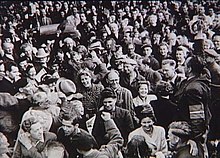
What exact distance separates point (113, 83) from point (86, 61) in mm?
266

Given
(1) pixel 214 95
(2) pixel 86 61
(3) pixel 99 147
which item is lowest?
(3) pixel 99 147

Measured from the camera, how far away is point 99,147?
257 cm

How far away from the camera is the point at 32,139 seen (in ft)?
8.42

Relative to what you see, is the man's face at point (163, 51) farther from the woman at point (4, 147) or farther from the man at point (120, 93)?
the woman at point (4, 147)

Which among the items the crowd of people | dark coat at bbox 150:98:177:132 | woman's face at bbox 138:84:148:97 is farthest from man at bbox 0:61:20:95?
dark coat at bbox 150:98:177:132

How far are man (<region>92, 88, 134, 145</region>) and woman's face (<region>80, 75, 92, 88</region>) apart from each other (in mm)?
119

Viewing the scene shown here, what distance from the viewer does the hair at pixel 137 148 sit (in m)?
2.58

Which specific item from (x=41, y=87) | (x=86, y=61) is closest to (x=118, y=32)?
(x=86, y=61)

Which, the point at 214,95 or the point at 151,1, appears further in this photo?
the point at 151,1

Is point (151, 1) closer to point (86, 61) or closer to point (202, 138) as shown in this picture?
point (86, 61)

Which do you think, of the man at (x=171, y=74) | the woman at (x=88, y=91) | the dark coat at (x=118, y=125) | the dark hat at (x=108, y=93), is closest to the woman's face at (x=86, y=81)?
the woman at (x=88, y=91)

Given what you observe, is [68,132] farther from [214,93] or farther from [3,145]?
[214,93]

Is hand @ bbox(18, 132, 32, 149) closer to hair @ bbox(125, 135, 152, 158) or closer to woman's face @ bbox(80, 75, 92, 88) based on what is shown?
woman's face @ bbox(80, 75, 92, 88)

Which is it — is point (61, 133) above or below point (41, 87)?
below
